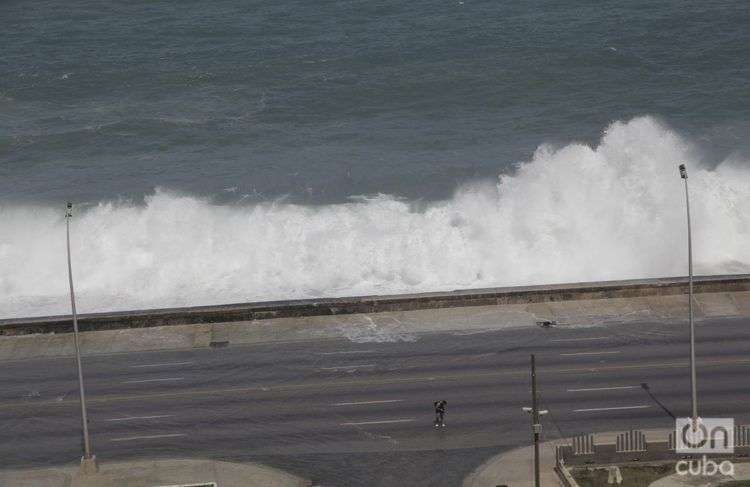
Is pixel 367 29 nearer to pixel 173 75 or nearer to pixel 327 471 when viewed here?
pixel 173 75

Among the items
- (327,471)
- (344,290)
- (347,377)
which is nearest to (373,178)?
(344,290)

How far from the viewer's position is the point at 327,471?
1666 inches

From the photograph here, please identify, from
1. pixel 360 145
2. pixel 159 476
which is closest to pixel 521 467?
→ pixel 159 476

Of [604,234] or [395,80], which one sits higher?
[395,80]

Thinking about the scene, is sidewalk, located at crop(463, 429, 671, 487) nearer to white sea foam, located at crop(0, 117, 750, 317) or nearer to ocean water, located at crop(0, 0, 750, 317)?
white sea foam, located at crop(0, 117, 750, 317)

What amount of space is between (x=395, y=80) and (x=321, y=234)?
23.7 meters

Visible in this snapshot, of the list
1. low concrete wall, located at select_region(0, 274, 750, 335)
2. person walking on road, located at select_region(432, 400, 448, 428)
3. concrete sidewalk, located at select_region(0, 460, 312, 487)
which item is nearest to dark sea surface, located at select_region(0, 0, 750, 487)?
concrete sidewalk, located at select_region(0, 460, 312, 487)

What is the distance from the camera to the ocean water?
209 ft

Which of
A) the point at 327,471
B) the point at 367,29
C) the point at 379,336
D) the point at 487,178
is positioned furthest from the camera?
the point at 367,29

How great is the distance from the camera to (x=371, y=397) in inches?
1857

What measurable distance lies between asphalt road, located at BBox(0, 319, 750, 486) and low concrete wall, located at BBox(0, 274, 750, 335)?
8.90ft

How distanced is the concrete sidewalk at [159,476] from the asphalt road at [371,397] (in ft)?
2.04

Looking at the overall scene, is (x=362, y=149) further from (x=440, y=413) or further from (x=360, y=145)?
(x=440, y=413)

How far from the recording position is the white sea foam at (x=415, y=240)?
205 ft
